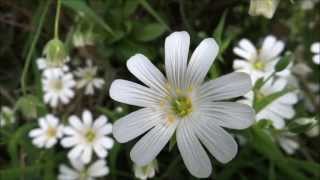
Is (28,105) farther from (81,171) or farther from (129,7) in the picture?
(129,7)

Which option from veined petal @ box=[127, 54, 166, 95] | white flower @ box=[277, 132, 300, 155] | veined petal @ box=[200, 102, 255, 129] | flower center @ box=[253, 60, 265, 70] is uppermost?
veined petal @ box=[127, 54, 166, 95]

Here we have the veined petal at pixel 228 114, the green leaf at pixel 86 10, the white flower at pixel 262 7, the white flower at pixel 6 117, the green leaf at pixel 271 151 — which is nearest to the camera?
the veined petal at pixel 228 114

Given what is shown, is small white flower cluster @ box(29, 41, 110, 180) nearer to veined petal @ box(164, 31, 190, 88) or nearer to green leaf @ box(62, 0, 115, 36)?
green leaf @ box(62, 0, 115, 36)

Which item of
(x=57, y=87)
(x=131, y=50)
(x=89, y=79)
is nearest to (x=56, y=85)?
(x=57, y=87)

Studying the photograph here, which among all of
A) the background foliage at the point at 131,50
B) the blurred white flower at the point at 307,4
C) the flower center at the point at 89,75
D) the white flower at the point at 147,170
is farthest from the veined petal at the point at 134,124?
the blurred white flower at the point at 307,4

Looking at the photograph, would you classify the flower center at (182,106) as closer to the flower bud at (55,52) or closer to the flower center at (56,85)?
the flower bud at (55,52)

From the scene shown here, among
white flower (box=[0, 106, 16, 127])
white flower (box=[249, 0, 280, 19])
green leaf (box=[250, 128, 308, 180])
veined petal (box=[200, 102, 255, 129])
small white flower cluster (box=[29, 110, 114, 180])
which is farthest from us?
white flower (box=[0, 106, 16, 127])

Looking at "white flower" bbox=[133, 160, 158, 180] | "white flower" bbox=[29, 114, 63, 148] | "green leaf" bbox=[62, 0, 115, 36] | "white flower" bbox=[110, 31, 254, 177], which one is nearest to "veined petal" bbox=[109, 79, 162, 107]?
"white flower" bbox=[110, 31, 254, 177]
